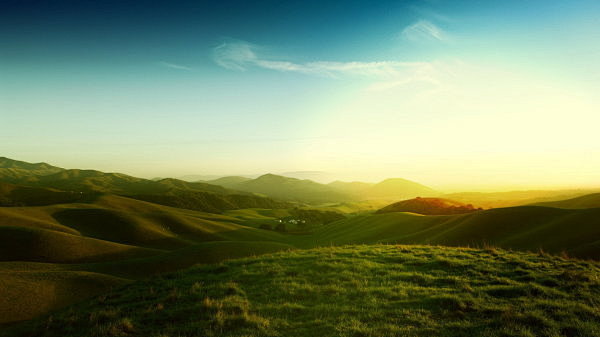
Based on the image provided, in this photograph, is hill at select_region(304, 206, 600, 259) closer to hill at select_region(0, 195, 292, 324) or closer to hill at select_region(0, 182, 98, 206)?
hill at select_region(0, 195, 292, 324)

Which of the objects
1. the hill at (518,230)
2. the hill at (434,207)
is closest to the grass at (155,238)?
the hill at (518,230)

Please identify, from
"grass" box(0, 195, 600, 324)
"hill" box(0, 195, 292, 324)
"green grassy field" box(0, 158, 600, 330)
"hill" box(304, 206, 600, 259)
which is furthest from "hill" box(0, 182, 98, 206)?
"hill" box(304, 206, 600, 259)

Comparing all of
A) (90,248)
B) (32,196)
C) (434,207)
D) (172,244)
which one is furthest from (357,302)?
(32,196)

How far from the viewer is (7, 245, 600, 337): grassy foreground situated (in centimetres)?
885

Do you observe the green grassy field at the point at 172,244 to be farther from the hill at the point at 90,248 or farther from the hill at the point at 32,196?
the hill at the point at 32,196

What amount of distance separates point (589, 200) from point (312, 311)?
251 ft

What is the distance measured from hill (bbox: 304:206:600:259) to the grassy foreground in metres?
13.5

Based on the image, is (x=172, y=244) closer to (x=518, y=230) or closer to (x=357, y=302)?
(x=518, y=230)

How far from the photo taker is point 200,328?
9094 millimetres

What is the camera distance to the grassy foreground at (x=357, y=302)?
885 cm

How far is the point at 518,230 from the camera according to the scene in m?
38.8

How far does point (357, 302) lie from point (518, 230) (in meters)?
39.6

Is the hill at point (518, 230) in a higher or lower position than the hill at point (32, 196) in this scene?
higher

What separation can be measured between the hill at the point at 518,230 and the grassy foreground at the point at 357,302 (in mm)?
13456
